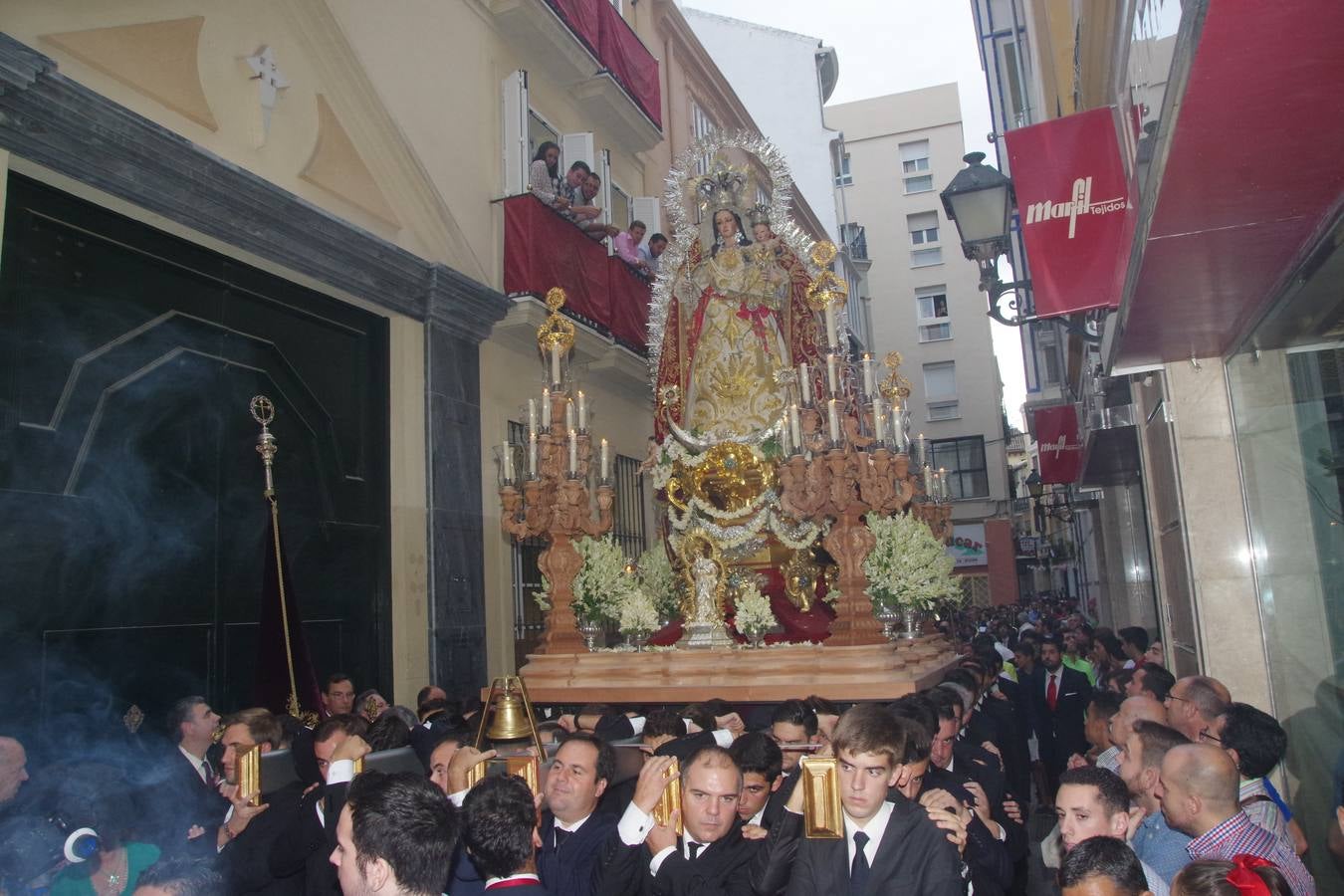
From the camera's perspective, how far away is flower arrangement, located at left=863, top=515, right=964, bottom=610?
8047 millimetres

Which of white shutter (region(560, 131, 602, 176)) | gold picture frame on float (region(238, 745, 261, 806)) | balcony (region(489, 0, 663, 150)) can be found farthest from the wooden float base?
balcony (region(489, 0, 663, 150))

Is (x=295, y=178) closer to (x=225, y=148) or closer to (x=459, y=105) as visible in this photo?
(x=225, y=148)

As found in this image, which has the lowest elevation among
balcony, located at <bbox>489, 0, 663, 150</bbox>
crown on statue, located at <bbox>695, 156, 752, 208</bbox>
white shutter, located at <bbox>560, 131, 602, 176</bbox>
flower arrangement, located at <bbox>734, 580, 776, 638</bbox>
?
flower arrangement, located at <bbox>734, 580, 776, 638</bbox>

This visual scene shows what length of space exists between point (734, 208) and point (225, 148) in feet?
14.7

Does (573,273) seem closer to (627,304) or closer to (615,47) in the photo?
(627,304)

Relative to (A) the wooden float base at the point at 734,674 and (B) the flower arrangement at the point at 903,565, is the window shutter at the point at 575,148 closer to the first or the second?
(B) the flower arrangement at the point at 903,565

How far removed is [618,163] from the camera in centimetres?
1359

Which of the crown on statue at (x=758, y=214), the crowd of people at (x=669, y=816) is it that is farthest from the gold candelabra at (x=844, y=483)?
the crown on statue at (x=758, y=214)

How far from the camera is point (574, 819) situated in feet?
11.8

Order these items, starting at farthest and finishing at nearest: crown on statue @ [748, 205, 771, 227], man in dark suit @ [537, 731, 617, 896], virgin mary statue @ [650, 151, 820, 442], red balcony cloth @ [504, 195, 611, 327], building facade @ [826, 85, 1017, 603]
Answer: building facade @ [826, 85, 1017, 603], red balcony cloth @ [504, 195, 611, 327], crown on statue @ [748, 205, 771, 227], virgin mary statue @ [650, 151, 820, 442], man in dark suit @ [537, 731, 617, 896]

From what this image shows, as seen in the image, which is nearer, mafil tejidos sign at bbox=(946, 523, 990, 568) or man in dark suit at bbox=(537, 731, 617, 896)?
man in dark suit at bbox=(537, 731, 617, 896)

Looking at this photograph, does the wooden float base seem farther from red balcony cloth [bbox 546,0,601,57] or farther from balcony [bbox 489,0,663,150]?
red balcony cloth [bbox 546,0,601,57]

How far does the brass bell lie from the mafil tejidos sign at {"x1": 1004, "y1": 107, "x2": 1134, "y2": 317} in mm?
3869

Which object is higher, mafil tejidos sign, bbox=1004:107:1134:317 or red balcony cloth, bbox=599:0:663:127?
red balcony cloth, bbox=599:0:663:127
